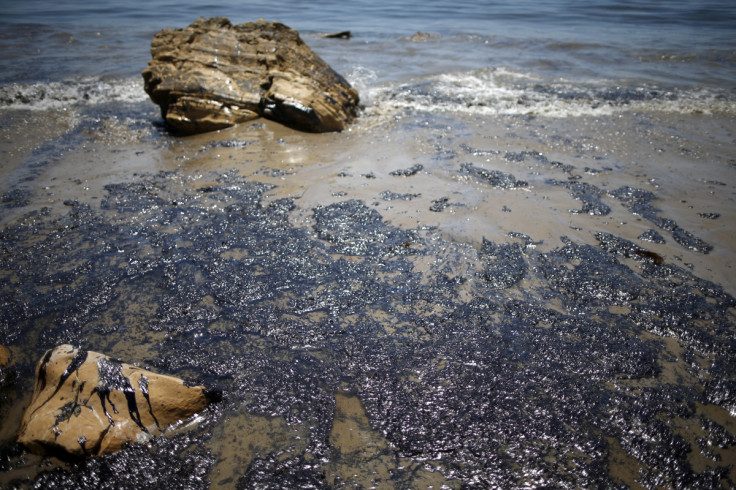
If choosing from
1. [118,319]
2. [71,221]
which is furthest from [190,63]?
[118,319]

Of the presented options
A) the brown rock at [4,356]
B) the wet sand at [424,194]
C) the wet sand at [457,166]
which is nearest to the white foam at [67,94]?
the wet sand at [457,166]

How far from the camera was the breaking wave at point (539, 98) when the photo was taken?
5.98 meters

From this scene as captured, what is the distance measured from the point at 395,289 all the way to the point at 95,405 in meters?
1.58

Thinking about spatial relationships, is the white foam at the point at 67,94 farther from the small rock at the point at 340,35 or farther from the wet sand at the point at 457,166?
the small rock at the point at 340,35

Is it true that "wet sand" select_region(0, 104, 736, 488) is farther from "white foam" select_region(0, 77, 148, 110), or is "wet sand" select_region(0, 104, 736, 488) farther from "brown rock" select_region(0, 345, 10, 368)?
"white foam" select_region(0, 77, 148, 110)

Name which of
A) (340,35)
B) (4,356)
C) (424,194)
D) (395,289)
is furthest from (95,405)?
(340,35)

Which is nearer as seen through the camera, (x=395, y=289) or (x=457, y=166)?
(x=395, y=289)

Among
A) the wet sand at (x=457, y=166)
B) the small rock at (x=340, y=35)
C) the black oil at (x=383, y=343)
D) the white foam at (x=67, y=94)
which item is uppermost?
the small rock at (x=340, y=35)

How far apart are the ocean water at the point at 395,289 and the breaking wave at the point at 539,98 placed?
261mm

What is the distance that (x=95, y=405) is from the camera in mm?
1651

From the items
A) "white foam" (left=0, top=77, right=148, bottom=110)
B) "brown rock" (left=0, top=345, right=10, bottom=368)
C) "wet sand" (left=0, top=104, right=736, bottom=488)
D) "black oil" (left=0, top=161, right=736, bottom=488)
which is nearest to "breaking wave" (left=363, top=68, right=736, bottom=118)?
"wet sand" (left=0, top=104, right=736, bottom=488)

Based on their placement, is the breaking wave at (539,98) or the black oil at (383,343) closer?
the black oil at (383,343)

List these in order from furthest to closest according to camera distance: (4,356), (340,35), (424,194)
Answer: (340,35) → (424,194) → (4,356)

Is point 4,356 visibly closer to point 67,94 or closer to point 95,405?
point 95,405
